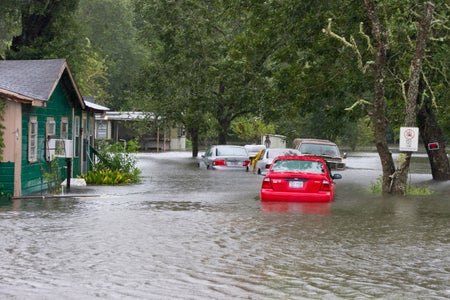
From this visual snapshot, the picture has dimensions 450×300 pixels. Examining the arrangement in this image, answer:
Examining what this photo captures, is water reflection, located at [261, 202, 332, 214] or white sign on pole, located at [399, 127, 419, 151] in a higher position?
white sign on pole, located at [399, 127, 419, 151]

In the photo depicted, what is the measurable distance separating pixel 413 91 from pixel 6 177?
12076 mm

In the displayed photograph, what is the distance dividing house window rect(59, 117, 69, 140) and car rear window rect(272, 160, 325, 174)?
9.24 m

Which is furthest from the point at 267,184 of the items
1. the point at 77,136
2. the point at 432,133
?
the point at 432,133

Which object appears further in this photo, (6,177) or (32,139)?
(32,139)

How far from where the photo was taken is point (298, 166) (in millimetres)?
19969

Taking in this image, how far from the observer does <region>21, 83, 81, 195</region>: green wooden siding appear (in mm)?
21875

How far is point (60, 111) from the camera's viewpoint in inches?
1028

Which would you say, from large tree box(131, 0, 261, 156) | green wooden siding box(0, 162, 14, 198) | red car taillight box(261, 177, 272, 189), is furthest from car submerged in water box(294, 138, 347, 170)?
green wooden siding box(0, 162, 14, 198)

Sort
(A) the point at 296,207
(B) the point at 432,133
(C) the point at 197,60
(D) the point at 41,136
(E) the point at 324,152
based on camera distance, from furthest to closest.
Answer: (C) the point at 197,60, (E) the point at 324,152, (B) the point at 432,133, (D) the point at 41,136, (A) the point at 296,207

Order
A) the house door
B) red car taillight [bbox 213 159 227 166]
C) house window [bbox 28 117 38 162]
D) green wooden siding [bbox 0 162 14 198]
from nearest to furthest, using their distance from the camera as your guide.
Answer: green wooden siding [bbox 0 162 14 198] < house window [bbox 28 117 38 162] < the house door < red car taillight [bbox 213 159 227 166]

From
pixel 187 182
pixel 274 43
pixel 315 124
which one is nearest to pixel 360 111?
pixel 274 43

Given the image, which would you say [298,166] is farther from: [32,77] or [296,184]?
[32,77]

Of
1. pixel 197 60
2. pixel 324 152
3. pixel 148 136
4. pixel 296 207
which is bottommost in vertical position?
pixel 296 207

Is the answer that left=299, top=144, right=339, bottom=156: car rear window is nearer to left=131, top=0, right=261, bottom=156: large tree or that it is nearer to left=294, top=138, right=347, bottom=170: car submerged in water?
left=294, top=138, right=347, bottom=170: car submerged in water
